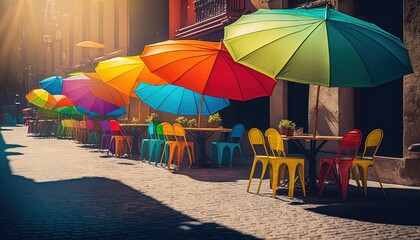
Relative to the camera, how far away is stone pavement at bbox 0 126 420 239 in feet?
19.5

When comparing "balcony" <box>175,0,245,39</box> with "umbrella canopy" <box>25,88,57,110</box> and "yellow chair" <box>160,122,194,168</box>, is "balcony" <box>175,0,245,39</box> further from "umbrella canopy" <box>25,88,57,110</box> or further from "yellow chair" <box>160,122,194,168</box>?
"umbrella canopy" <box>25,88,57,110</box>

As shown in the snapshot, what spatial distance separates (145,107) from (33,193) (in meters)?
14.7

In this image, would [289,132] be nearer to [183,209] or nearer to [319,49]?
[319,49]

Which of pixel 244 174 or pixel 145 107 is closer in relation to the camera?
pixel 244 174

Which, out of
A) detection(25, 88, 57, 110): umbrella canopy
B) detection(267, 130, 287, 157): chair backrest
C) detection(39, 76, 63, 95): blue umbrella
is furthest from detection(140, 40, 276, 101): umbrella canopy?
detection(25, 88, 57, 110): umbrella canopy

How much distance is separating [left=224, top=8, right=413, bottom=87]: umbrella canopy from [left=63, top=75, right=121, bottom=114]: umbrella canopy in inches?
407

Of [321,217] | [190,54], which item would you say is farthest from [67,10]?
[321,217]

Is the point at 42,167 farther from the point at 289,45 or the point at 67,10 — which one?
the point at 67,10

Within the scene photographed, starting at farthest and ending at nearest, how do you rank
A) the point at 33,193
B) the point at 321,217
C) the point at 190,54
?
the point at 190,54, the point at 33,193, the point at 321,217

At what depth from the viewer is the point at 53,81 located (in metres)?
24.2

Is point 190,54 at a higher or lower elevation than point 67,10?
lower

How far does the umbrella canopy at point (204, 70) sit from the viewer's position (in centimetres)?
1102

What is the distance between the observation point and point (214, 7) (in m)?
18.3

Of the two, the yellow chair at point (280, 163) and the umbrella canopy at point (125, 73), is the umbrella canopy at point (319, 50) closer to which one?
the yellow chair at point (280, 163)
